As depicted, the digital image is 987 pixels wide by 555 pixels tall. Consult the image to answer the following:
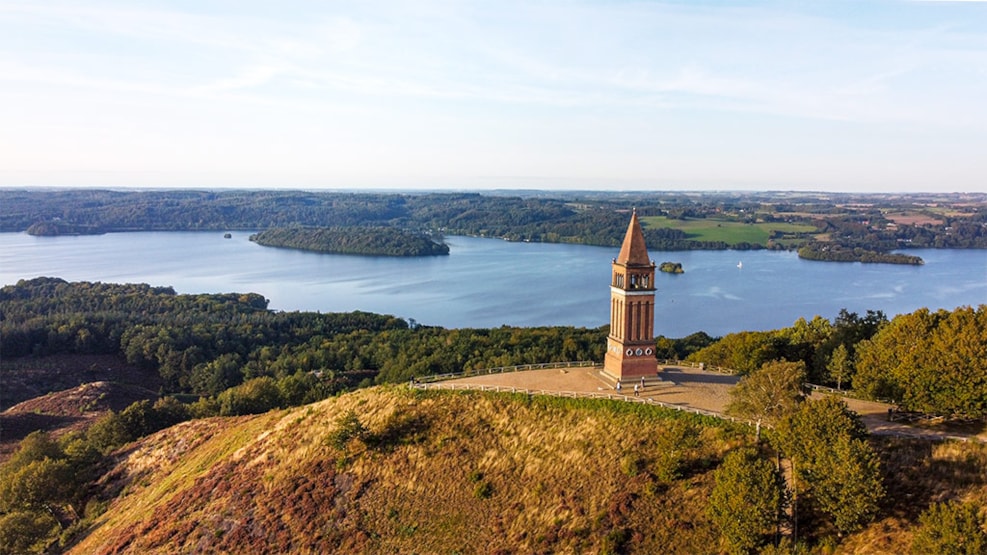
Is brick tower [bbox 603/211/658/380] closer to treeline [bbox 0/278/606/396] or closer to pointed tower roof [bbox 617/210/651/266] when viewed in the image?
pointed tower roof [bbox 617/210/651/266]

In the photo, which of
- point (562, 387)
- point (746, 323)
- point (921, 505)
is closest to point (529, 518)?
point (562, 387)

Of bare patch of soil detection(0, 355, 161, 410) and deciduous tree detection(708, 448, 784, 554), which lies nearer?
deciduous tree detection(708, 448, 784, 554)

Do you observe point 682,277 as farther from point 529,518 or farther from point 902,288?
point 529,518

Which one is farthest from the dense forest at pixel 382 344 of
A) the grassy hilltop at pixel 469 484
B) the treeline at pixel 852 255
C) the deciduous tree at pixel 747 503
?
the treeline at pixel 852 255

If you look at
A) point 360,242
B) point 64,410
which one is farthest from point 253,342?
point 360,242

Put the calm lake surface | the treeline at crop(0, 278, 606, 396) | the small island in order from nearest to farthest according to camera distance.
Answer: the treeline at crop(0, 278, 606, 396)
the calm lake surface
the small island

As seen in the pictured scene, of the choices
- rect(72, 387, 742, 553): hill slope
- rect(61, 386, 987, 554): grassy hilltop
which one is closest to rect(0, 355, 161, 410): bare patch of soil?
rect(61, 386, 987, 554): grassy hilltop

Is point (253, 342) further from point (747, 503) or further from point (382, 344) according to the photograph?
point (747, 503)
